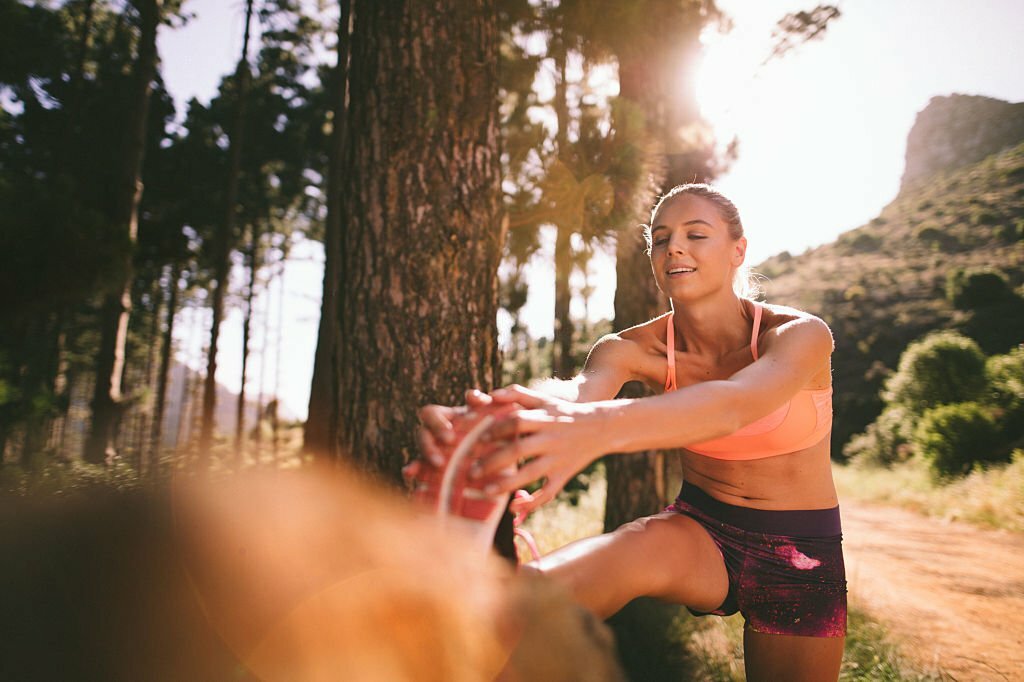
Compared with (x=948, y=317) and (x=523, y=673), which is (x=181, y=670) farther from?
(x=948, y=317)

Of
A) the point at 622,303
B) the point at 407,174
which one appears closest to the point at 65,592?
the point at 407,174

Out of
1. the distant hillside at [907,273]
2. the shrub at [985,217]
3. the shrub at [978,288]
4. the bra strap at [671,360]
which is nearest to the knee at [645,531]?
the bra strap at [671,360]

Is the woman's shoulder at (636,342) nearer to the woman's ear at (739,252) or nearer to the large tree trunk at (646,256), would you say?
the woman's ear at (739,252)

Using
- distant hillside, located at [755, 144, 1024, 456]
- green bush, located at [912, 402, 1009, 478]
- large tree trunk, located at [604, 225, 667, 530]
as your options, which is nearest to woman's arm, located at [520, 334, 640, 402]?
large tree trunk, located at [604, 225, 667, 530]

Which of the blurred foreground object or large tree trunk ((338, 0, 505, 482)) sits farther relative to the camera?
large tree trunk ((338, 0, 505, 482))

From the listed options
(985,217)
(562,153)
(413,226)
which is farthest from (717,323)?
(985,217)

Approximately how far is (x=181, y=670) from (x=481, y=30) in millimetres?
2964

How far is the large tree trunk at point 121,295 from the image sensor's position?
339 inches

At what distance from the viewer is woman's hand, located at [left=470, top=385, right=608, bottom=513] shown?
915 mm

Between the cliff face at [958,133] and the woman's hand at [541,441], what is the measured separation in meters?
74.0

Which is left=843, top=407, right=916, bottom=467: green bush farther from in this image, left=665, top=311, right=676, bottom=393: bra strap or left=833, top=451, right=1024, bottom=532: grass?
left=665, top=311, right=676, bottom=393: bra strap

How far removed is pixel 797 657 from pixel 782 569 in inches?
12.3

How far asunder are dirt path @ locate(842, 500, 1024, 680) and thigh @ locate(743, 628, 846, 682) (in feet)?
7.14

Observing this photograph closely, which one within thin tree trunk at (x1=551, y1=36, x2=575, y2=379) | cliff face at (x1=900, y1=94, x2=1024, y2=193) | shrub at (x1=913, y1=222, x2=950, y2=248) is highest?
cliff face at (x1=900, y1=94, x2=1024, y2=193)
